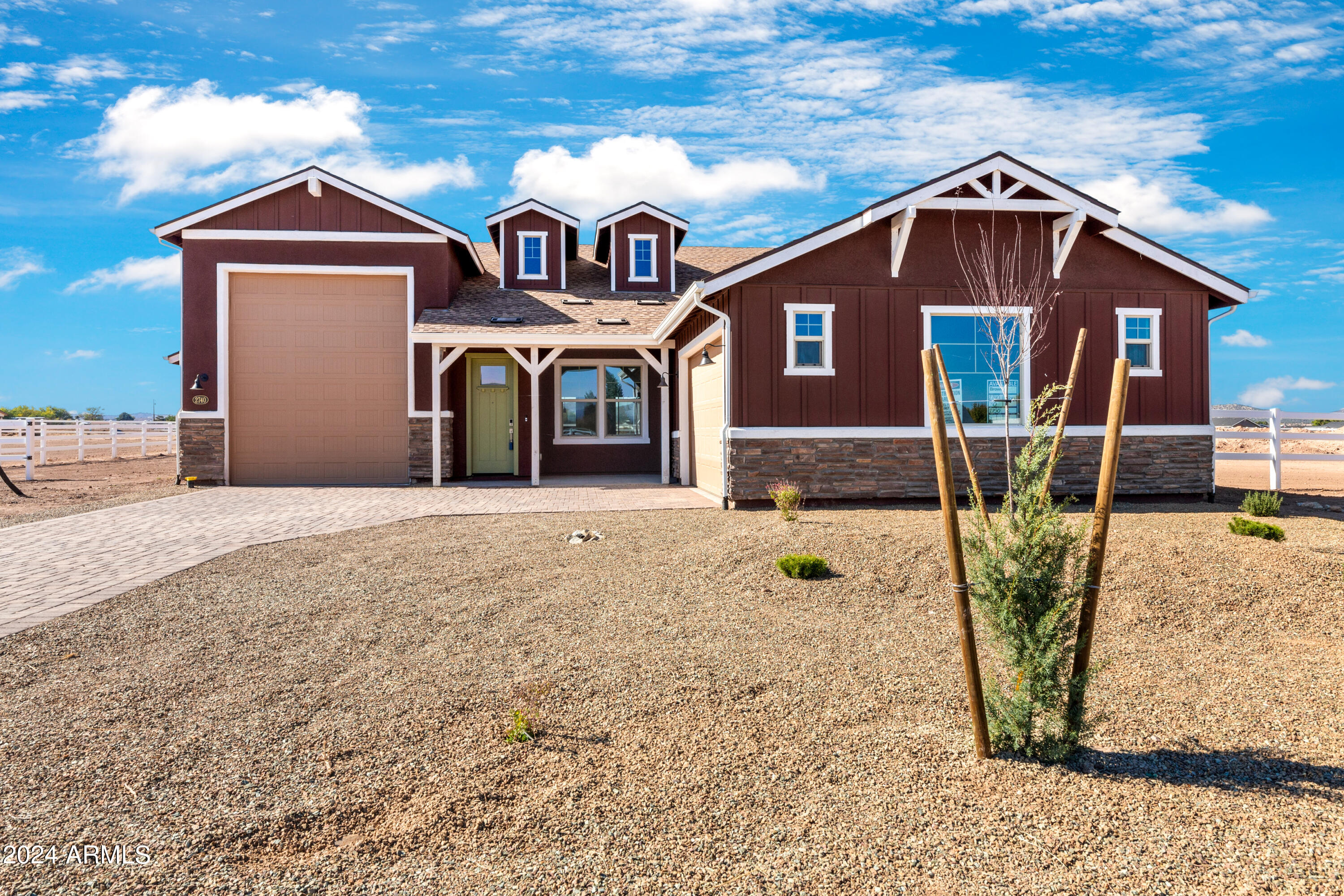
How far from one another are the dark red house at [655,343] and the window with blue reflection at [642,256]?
46 mm

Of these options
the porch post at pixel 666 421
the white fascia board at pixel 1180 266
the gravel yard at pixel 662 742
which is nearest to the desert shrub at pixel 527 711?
the gravel yard at pixel 662 742

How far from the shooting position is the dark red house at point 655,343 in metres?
10.7

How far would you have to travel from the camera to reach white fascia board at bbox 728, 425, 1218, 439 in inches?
415

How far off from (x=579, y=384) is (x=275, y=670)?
39.9 feet

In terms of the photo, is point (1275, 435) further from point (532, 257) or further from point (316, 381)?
point (316, 381)

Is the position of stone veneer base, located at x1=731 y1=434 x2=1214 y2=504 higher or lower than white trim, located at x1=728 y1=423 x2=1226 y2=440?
lower

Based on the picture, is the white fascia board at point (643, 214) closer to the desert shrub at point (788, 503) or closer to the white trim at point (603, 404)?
the white trim at point (603, 404)

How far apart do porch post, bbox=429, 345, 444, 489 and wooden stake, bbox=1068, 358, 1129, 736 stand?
12.5 meters

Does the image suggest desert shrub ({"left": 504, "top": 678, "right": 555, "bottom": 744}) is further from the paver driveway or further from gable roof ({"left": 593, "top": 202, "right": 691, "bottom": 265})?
gable roof ({"left": 593, "top": 202, "right": 691, "bottom": 265})

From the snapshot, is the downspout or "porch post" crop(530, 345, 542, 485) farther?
"porch post" crop(530, 345, 542, 485)

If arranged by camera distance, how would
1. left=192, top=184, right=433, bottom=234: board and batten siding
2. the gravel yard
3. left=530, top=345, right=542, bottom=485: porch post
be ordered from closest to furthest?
the gravel yard → left=530, top=345, right=542, bottom=485: porch post → left=192, top=184, right=433, bottom=234: board and batten siding

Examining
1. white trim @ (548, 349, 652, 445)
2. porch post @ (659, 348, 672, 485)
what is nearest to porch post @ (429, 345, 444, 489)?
white trim @ (548, 349, 652, 445)

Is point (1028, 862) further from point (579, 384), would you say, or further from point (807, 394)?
point (579, 384)

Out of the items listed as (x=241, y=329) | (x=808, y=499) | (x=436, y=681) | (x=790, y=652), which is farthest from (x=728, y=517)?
(x=241, y=329)
